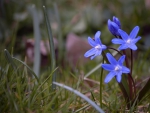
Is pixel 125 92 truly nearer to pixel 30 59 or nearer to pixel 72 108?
pixel 72 108

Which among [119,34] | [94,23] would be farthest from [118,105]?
[94,23]

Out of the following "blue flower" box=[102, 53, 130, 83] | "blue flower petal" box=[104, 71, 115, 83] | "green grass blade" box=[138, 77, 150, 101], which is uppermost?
"blue flower" box=[102, 53, 130, 83]

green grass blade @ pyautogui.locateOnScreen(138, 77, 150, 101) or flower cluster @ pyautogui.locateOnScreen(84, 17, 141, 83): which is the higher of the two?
flower cluster @ pyautogui.locateOnScreen(84, 17, 141, 83)

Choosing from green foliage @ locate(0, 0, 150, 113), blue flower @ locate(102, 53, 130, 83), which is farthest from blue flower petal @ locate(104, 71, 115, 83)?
green foliage @ locate(0, 0, 150, 113)

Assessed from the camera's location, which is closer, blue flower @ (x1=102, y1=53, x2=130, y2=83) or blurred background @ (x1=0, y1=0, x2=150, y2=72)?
blue flower @ (x1=102, y1=53, x2=130, y2=83)

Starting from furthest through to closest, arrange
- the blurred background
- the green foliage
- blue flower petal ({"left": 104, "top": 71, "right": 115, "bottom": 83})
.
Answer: the blurred background → the green foliage → blue flower petal ({"left": 104, "top": 71, "right": 115, "bottom": 83})

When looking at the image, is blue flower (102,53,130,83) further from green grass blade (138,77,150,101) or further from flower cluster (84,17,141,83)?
green grass blade (138,77,150,101)

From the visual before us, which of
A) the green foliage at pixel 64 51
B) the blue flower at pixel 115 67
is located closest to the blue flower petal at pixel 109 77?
the blue flower at pixel 115 67

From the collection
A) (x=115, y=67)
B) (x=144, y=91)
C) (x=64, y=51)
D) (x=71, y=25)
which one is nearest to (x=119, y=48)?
(x=115, y=67)
